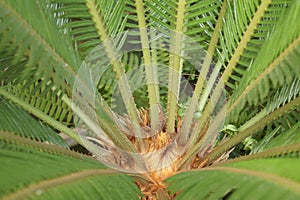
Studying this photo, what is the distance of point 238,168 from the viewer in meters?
0.99

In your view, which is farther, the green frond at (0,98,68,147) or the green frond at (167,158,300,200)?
the green frond at (0,98,68,147)

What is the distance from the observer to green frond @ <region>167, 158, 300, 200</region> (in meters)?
0.73

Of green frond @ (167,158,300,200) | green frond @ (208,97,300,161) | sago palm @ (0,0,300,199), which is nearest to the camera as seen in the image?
green frond @ (167,158,300,200)

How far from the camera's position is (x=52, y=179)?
86 centimetres

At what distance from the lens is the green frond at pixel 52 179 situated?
78 centimetres

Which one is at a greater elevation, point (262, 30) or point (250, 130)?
point (262, 30)

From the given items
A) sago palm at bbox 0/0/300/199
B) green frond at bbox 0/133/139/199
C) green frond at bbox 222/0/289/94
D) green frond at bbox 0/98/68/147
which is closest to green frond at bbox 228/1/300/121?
sago palm at bbox 0/0/300/199

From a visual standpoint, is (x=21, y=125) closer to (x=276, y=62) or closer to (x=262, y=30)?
(x=276, y=62)

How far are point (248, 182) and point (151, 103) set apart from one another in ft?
Result: 2.30

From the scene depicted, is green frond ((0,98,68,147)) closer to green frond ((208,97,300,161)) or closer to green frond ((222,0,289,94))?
green frond ((208,97,300,161))

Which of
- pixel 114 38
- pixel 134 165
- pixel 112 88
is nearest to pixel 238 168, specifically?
pixel 134 165

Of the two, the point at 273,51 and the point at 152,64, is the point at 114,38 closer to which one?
the point at 152,64

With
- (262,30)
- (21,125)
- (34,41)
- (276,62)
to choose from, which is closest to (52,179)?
(34,41)

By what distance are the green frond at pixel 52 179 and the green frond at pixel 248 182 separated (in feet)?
0.43
